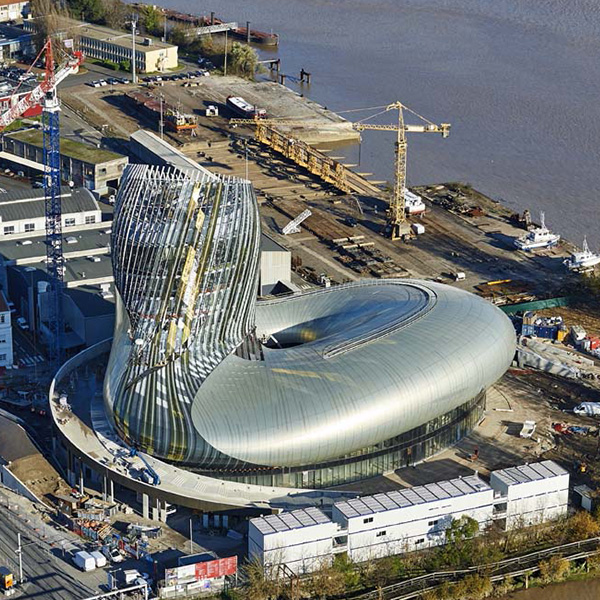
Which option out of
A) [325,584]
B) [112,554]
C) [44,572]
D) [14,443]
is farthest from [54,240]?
[325,584]

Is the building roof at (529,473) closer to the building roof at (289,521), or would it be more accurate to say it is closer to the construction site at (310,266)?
the construction site at (310,266)

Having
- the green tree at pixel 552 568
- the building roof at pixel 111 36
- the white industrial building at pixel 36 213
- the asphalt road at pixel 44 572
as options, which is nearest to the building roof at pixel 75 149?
the white industrial building at pixel 36 213

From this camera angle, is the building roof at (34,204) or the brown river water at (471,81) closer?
the building roof at (34,204)

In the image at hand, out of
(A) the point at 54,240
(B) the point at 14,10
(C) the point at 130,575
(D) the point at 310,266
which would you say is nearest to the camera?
(C) the point at 130,575

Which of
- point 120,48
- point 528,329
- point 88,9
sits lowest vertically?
point 528,329

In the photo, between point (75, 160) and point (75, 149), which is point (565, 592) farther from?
point (75, 149)

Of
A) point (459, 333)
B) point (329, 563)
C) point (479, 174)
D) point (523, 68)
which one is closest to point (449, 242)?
point (479, 174)
